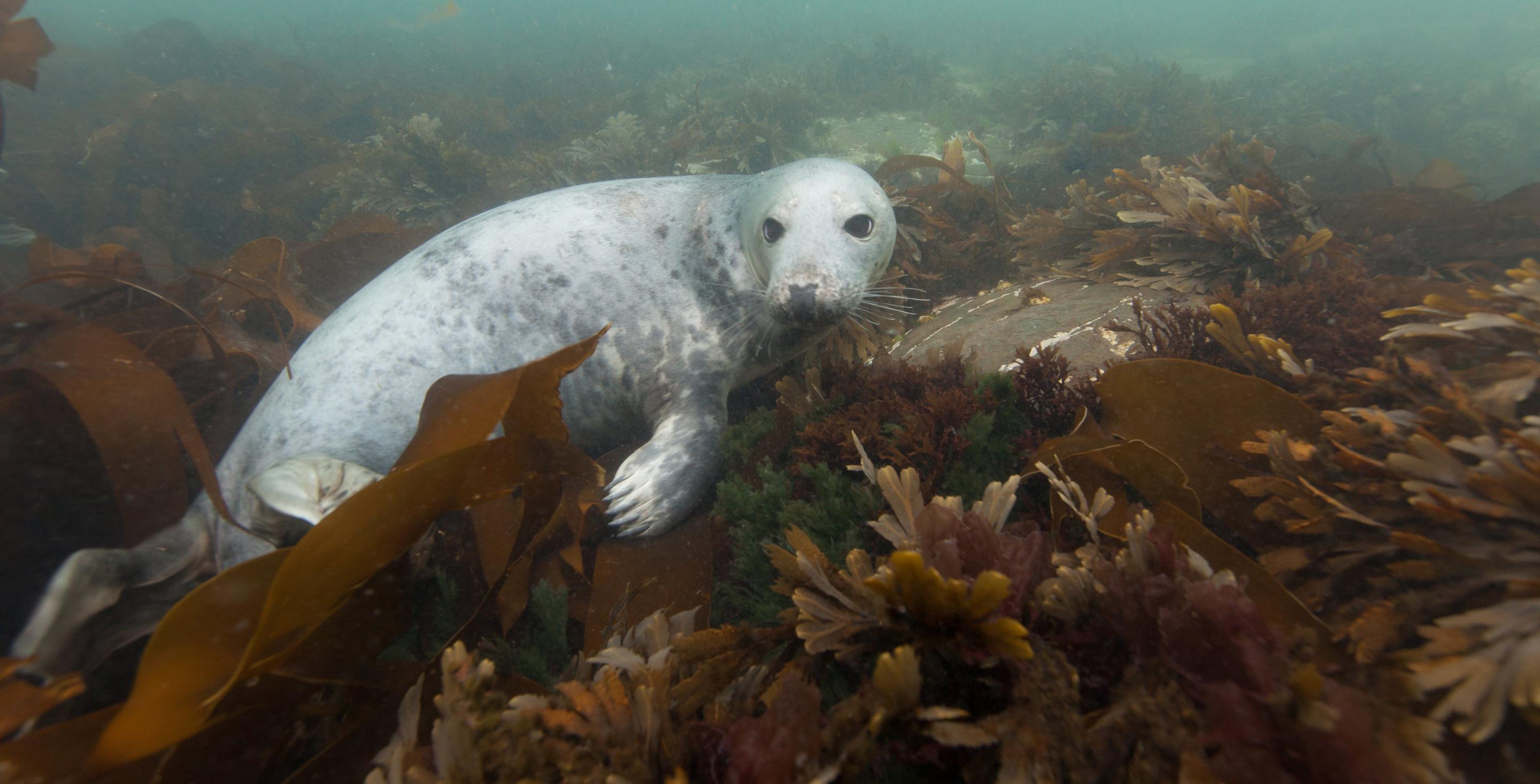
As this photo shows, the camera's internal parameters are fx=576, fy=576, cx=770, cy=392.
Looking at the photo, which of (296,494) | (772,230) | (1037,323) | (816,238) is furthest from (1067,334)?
(296,494)

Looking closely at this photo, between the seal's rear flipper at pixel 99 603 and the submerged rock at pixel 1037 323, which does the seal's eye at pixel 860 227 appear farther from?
the seal's rear flipper at pixel 99 603

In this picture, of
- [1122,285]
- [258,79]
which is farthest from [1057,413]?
[258,79]

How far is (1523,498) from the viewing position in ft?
3.31

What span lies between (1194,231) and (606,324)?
9.76 feet

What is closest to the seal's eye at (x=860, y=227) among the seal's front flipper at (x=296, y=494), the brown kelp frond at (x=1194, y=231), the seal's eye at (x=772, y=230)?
the seal's eye at (x=772, y=230)

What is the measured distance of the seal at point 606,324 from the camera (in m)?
2.17

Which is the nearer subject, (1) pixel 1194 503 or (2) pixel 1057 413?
(1) pixel 1194 503

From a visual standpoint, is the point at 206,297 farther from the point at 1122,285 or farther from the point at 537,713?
the point at 1122,285

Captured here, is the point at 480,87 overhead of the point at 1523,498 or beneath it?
overhead

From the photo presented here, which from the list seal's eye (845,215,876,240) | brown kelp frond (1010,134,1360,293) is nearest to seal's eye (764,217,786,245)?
seal's eye (845,215,876,240)

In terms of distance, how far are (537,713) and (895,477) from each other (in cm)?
87

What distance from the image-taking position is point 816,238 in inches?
93.4

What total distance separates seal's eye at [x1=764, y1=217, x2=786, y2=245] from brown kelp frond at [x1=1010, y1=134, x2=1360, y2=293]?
1.87 m

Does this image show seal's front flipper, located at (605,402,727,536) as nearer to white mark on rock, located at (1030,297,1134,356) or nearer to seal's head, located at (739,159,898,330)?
seal's head, located at (739,159,898,330)
